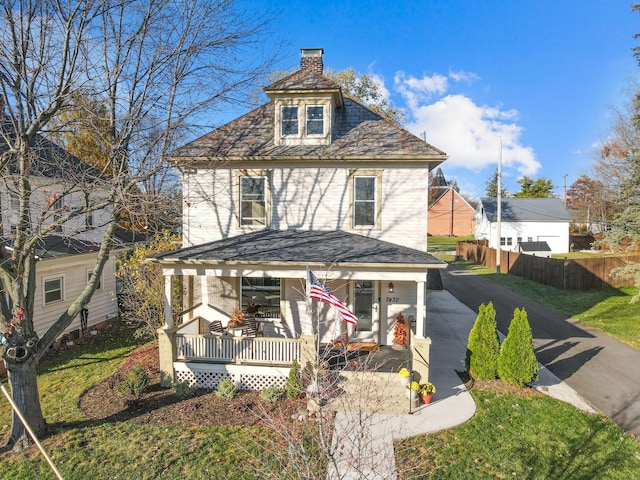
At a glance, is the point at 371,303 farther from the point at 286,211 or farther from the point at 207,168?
the point at 207,168

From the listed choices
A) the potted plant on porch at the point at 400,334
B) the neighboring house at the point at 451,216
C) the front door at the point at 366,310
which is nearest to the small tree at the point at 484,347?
the potted plant on porch at the point at 400,334

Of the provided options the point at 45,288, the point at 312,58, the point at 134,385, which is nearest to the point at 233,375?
the point at 134,385

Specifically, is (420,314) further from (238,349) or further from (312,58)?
(312,58)

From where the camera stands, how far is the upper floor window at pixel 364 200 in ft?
38.7

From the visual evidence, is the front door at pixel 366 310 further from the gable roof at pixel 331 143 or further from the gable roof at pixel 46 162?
the gable roof at pixel 46 162

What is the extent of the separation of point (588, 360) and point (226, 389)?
10938 millimetres

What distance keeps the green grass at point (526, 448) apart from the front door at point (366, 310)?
13.0ft

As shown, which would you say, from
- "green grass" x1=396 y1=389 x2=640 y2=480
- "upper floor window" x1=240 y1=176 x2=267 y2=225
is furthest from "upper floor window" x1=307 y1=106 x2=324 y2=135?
"green grass" x1=396 y1=389 x2=640 y2=480

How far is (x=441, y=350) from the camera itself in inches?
487

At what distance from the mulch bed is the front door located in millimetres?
3625

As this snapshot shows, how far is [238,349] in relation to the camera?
32.0 feet

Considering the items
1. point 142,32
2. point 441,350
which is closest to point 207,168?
point 142,32

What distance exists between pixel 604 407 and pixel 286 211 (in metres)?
9.67

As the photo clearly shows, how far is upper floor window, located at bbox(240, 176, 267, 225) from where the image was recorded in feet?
39.9
